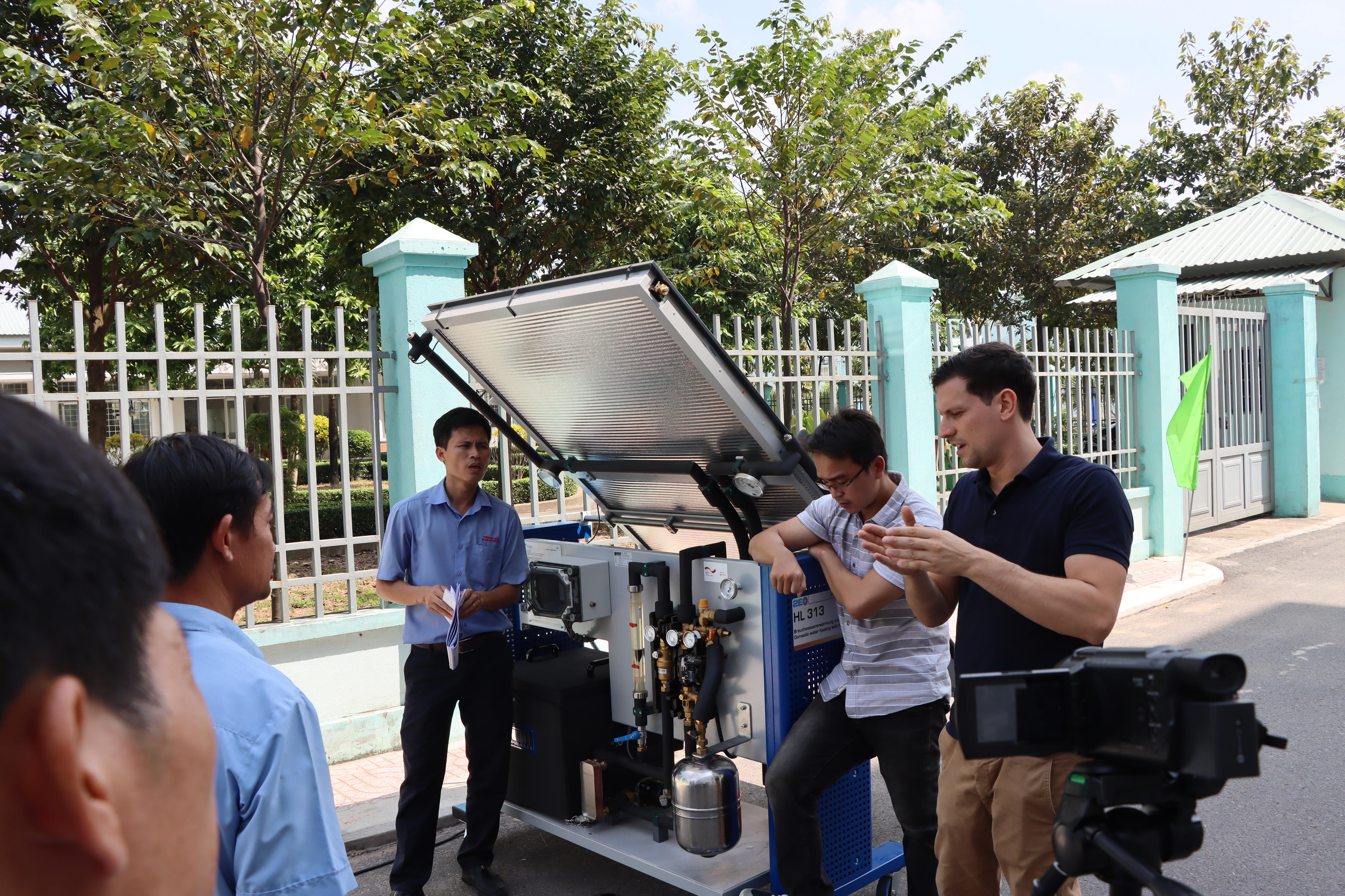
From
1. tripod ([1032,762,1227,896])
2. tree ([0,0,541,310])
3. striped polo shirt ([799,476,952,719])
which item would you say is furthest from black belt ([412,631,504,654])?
tree ([0,0,541,310])

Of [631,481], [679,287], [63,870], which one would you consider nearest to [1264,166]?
[679,287]

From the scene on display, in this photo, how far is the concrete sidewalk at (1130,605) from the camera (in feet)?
14.8

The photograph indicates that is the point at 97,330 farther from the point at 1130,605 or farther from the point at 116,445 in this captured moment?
the point at 1130,605

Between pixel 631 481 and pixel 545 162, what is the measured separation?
8428 mm

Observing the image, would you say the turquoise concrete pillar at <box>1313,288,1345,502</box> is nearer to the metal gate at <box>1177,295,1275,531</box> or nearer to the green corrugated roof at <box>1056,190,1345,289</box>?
the green corrugated roof at <box>1056,190,1345,289</box>

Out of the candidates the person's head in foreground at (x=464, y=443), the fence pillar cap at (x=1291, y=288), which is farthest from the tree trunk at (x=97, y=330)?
the fence pillar cap at (x=1291, y=288)

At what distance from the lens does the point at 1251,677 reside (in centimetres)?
623

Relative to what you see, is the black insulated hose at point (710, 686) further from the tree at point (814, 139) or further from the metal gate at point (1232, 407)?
the metal gate at point (1232, 407)

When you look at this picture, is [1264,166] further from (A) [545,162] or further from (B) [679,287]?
(A) [545,162]

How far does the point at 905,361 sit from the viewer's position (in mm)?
7629

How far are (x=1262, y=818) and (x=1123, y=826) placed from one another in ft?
12.2

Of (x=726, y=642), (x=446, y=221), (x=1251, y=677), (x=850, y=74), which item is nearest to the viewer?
(x=726, y=642)

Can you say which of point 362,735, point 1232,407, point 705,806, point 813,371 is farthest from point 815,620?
point 1232,407

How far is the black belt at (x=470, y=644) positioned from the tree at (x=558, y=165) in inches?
313
